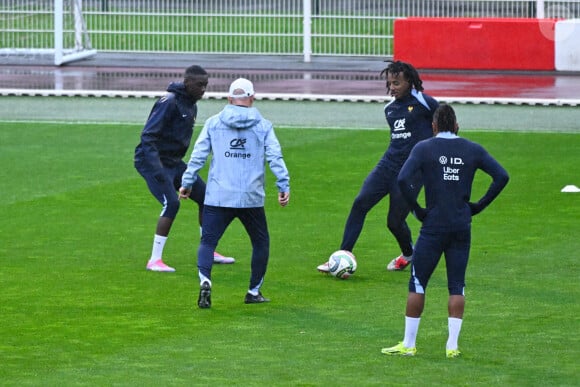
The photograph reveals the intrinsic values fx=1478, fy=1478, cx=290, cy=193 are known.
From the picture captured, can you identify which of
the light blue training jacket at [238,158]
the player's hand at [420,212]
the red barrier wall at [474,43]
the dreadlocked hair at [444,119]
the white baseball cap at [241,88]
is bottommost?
the player's hand at [420,212]

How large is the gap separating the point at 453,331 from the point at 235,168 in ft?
8.25

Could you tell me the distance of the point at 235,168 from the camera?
39.1 ft

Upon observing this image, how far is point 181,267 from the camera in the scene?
45.6ft

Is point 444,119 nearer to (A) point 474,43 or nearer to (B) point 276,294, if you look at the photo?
(B) point 276,294

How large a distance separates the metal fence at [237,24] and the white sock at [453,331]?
21.3 m

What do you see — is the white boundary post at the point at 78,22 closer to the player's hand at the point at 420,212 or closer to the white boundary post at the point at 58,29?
the white boundary post at the point at 58,29

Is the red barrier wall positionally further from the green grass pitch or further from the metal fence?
the green grass pitch

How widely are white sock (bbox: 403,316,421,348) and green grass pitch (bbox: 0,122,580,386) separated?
0.43ft

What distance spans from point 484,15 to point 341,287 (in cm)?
1927

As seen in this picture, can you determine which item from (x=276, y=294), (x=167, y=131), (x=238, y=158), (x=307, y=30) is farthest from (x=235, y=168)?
(x=307, y=30)

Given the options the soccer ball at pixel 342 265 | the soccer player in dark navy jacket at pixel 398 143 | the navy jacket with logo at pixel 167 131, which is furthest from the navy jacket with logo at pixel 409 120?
the navy jacket with logo at pixel 167 131

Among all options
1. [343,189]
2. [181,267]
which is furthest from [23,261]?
[343,189]

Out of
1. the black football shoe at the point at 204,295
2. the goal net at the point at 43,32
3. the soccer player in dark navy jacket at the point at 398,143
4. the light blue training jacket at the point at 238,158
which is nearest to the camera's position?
the light blue training jacket at the point at 238,158

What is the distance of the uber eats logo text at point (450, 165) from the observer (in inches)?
405
